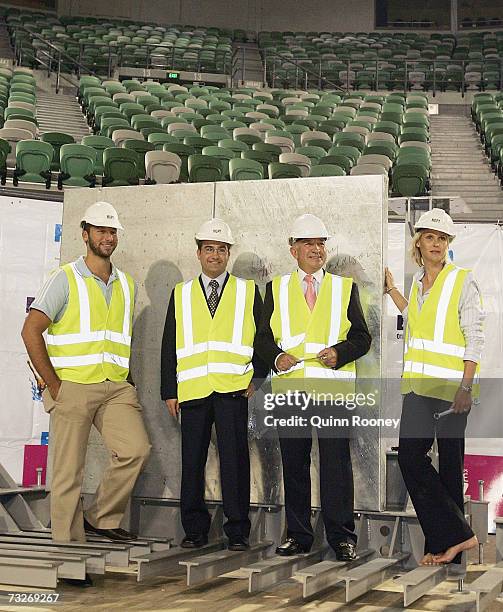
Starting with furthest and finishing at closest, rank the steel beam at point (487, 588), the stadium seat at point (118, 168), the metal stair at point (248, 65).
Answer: the metal stair at point (248, 65) → the stadium seat at point (118, 168) → the steel beam at point (487, 588)

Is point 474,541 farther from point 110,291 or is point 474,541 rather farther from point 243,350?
point 110,291

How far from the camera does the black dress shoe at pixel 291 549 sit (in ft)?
16.2

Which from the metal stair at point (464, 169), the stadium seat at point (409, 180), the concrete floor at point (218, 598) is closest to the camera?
the concrete floor at point (218, 598)

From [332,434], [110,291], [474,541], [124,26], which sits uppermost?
[124,26]

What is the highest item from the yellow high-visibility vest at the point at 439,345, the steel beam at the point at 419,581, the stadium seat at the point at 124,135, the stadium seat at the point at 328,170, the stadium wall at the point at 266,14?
the stadium wall at the point at 266,14

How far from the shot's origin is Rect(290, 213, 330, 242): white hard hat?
5098mm

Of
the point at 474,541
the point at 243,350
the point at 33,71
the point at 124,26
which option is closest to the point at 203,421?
the point at 243,350

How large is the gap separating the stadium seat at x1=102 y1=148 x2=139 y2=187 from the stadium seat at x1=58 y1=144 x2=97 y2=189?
0.58 feet

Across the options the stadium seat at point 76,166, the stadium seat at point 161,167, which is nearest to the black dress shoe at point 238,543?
the stadium seat at point 76,166

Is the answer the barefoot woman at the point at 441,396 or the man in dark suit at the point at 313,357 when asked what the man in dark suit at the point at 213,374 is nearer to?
the man in dark suit at the point at 313,357

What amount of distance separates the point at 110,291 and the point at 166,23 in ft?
71.7

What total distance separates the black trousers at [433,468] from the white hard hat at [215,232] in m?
1.43

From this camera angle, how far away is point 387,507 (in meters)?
5.47

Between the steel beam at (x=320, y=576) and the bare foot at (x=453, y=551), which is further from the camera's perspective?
the bare foot at (x=453, y=551)
